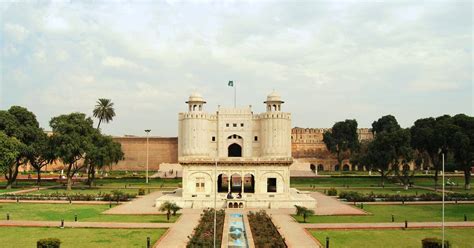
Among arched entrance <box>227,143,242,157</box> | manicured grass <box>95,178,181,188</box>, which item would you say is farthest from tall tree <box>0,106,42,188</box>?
arched entrance <box>227,143,242,157</box>

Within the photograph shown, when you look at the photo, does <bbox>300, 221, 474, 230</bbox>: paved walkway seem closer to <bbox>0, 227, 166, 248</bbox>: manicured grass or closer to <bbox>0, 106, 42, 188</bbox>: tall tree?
<bbox>0, 227, 166, 248</bbox>: manicured grass

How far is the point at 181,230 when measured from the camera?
2417cm

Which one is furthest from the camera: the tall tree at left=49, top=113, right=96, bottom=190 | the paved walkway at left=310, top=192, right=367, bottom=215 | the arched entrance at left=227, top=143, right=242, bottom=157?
the arched entrance at left=227, top=143, right=242, bottom=157

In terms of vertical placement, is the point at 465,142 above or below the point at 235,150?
above

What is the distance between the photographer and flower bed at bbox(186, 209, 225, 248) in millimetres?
19312

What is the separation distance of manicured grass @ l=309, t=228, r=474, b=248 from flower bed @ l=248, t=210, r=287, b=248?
6.60ft

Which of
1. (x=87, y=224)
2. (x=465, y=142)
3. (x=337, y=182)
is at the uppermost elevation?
(x=465, y=142)

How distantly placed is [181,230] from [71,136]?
26.9m

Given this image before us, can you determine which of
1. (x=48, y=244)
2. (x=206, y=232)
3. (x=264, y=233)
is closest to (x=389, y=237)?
(x=264, y=233)

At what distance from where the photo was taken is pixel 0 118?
4588cm

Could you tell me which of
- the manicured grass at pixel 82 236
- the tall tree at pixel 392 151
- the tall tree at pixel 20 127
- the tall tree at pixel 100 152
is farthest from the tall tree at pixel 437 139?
the tall tree at pixel 20 127

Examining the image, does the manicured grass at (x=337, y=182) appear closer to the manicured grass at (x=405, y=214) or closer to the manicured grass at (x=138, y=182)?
the manicured grass at (x=138, y=182)

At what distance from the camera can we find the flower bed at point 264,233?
64.8 ft

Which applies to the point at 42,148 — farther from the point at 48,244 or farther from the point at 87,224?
the point at 48,244
